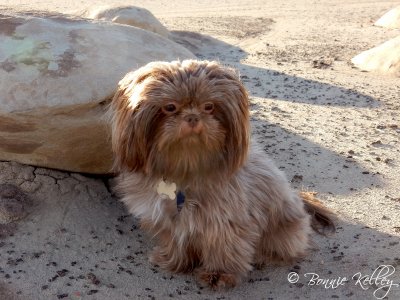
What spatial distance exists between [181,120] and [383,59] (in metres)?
6.64

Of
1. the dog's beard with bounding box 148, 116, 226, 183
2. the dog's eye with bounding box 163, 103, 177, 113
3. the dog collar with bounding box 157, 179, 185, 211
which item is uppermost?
the dog's eye with bounding box 163, 103, 177, 113

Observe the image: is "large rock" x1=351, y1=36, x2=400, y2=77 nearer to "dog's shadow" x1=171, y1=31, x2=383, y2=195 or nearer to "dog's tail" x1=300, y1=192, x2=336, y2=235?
"dog's shadow" x1=171, y1=31, x2=383, y2=195

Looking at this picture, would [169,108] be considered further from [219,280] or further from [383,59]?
[383,59]

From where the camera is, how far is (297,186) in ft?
16.7

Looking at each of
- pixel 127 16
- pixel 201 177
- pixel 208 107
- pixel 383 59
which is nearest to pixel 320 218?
pixel 201 177

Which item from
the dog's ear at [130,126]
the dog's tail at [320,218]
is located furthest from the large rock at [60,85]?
the dog's tail at [320,218]

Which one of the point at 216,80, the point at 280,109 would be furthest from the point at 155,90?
the point at 280,109

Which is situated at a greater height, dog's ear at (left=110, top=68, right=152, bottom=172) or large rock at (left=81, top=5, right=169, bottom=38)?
dog's ear at (left=110, top=68, right=152, bottom=172)

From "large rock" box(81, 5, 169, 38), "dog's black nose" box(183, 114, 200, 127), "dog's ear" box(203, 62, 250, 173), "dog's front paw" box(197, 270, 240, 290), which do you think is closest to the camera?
"dog's black nose" box(183, 114, 200, 127)

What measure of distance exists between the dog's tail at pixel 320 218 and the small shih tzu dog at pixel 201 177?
0.44 feet

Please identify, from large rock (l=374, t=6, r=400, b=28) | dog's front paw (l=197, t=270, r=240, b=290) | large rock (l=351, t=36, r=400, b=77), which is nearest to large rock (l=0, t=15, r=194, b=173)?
dog's front paw (l=197, t=270, r=240, b=290)

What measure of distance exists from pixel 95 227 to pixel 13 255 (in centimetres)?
57

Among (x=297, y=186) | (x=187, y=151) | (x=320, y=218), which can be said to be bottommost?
(x=297, y=186)

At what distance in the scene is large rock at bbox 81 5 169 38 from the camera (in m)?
10.1
